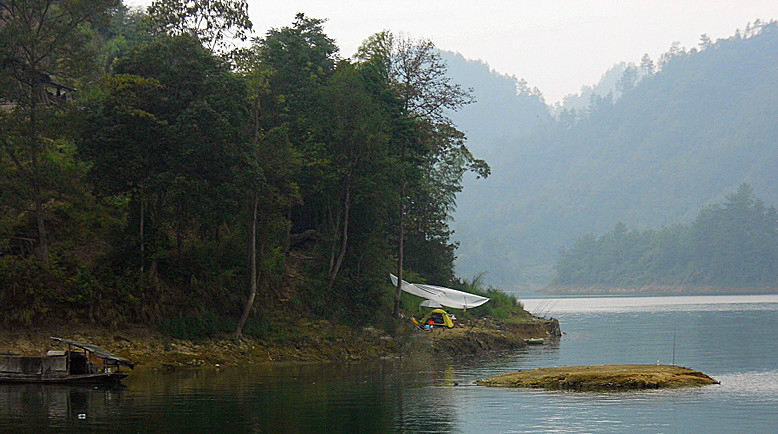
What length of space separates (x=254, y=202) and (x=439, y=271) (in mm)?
27095

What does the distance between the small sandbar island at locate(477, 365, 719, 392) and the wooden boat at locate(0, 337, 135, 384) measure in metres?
15.0

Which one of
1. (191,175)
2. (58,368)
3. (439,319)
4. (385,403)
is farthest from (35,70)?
(439,319)

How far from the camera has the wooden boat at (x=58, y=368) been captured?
109 feet

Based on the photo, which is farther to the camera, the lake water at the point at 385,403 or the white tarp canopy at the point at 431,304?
the white tarp canopy at the point at 431,304

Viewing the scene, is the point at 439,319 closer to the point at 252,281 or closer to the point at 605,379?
the point at 252,281

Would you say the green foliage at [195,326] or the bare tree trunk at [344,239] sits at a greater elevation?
the bare tree trunk at [344,239]

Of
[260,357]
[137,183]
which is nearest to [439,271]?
[260,357]

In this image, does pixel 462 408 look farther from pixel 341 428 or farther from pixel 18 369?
pixel 18 369

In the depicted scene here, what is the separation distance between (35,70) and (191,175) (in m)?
8.57

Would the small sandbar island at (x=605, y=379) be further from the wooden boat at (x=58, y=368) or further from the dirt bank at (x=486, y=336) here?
the dirt bank at (x=486, y=336)

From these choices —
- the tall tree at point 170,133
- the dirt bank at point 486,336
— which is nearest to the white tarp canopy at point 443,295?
the dirt bank at point 486,336

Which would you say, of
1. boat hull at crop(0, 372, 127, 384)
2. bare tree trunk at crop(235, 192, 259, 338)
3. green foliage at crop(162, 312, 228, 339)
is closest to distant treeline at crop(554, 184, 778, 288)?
bare tree trunk at crop(235, 192, 259, 338)

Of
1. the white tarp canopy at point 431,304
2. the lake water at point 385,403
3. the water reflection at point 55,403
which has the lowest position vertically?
the lake water at point 385,403

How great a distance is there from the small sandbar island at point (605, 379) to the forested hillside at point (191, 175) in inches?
609
